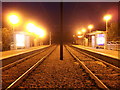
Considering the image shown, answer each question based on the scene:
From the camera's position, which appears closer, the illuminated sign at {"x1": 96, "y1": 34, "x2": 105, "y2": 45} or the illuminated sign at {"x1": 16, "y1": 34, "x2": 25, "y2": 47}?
the illuminated sign at {"x1": 96, "y1": 34, "x2": 105, "y2": 45}

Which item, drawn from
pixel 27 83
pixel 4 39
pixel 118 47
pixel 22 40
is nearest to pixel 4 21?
pixel 22 40

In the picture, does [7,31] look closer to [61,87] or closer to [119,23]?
[61,87]

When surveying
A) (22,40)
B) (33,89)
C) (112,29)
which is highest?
(112,29)

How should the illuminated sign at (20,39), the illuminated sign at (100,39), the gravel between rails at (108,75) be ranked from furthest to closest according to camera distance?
the illuminated sign at (20,39)
the illuminated sign at (100,39)
the gravel between rails at (108,75)

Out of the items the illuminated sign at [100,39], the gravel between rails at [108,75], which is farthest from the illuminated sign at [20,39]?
the gravel between rails at [108,75]

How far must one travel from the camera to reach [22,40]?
24.5 metres

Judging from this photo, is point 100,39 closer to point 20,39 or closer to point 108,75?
point 20,39

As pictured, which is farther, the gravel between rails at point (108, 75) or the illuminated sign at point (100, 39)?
the illuminated sign at point (100, 39)

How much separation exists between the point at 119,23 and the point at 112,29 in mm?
2344

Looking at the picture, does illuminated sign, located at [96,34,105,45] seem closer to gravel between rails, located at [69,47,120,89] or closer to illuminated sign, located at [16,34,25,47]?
illuminated sign, located at [16,34,25,47]

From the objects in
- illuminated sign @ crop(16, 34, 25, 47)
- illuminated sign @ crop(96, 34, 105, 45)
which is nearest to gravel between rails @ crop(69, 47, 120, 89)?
illuminated sign @ crop(96, 34, 105, 45)

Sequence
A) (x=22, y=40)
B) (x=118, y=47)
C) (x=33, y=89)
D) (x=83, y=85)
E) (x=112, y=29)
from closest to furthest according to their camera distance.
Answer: (x=33, y=89), (x=83, y=85), (x=118, y=47), (x=22, y=40), (x=112, y=29)

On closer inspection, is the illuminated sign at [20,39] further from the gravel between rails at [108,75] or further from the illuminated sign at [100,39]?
A: the gravel between rails at [108,75]

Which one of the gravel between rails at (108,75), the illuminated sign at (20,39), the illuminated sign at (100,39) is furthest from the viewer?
the illuminated sign at (20,39)
